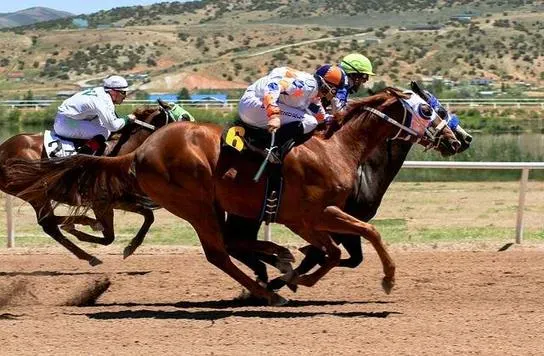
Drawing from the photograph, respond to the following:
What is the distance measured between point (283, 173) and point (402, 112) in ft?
3.92

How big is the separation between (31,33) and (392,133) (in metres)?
101

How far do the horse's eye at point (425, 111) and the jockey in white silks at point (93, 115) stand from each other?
10.9 ft

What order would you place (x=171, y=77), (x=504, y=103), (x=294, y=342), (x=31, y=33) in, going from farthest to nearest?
(x=31, y=33)
(x=171, y=77)
(x=504, y=103)
(x=294, y=342)

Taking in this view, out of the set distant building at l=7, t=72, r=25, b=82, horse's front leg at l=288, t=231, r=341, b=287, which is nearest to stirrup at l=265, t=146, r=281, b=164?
horse's front leg at l=288, t=231, r=341, b=287

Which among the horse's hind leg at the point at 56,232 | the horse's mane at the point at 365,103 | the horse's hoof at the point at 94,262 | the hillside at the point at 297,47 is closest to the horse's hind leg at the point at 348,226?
the horse's mane at the point at 365,103

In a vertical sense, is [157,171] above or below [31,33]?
above

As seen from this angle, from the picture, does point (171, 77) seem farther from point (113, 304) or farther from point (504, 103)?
point (113, 304)

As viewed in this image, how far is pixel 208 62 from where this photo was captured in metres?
76.6

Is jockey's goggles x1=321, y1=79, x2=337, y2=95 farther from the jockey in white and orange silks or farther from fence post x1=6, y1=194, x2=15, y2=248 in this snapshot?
fence post x1=6, y1=194, x2=15, y2=248

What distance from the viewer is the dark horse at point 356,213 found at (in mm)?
8695

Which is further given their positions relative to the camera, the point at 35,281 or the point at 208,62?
the point at 208,62

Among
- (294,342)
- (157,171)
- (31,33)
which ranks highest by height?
(157,171)

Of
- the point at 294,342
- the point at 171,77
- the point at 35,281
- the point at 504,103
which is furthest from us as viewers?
the point at 171,77

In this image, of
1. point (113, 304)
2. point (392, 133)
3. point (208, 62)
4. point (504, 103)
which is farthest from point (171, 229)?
point (208, 62)
